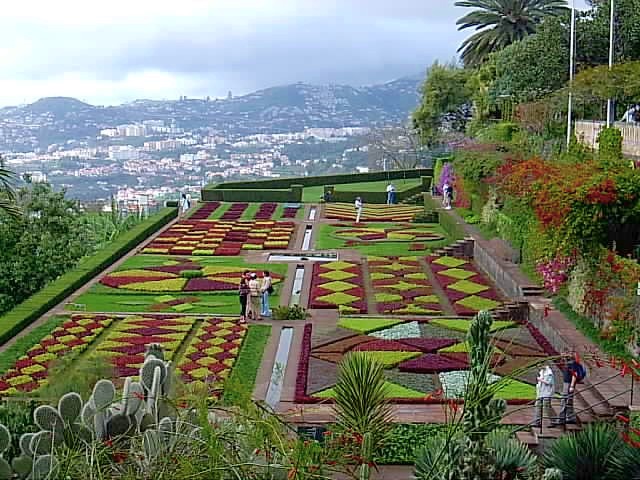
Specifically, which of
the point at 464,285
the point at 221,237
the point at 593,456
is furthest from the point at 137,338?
the point at 221,237

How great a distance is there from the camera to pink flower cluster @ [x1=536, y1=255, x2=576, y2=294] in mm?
17734

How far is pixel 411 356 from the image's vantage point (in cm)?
1544

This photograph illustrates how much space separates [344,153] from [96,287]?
186ft

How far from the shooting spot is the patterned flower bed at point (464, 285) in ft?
64.3

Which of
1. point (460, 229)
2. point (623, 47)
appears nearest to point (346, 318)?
point (460, 229)

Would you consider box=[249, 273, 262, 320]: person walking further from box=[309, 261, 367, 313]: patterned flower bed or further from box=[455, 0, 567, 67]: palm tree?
box=[455, 0, 567, 67]: palm tree

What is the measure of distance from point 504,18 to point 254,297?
109 feet

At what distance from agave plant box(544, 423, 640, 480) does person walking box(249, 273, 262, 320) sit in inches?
438

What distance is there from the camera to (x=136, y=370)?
48.8 feet

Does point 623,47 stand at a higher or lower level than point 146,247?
higher

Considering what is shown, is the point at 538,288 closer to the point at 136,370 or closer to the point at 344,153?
the point at 136,370

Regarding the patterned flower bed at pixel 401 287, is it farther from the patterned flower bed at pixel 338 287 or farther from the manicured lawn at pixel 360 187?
the manicured lawn at pixel 360 187

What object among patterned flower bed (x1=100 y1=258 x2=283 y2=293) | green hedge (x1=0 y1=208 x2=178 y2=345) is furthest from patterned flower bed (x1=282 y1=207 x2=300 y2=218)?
patterned flower bed (x1=100 y1=258 x2=283 y2=293)

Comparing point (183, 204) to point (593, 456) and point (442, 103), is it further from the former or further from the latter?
point (593, 456)
